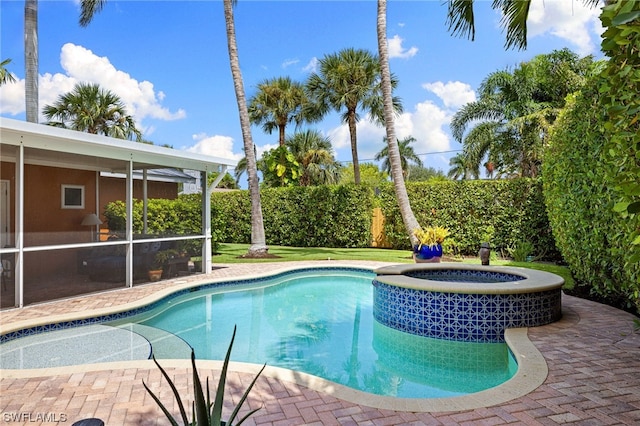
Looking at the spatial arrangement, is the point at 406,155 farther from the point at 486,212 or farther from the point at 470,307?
the point at 470,307

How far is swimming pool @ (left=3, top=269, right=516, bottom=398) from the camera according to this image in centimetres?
503

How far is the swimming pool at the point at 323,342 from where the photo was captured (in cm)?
503

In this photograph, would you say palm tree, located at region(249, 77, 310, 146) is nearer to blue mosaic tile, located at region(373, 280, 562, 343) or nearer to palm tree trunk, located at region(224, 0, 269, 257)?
palm tree trunk, located at region(224, 0, 269, 257)

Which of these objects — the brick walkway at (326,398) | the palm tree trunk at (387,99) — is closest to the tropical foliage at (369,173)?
the palm tree trunk at (387,99)

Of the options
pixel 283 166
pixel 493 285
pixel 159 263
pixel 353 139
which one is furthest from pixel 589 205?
pixel 283 166

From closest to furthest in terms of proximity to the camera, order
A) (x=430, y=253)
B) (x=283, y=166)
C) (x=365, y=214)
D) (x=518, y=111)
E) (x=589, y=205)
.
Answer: (x=589, y=205)
(x=430, y=253)
(x=365, y=214)
(x=518, y=111)
(x=283, y=166)

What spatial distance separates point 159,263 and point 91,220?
1850 mm

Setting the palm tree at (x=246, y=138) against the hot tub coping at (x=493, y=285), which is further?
the palm tree at (x=246, y=138)

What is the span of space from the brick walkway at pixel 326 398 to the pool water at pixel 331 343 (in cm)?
95

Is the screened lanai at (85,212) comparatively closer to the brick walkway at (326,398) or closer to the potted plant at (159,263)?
the potted plant at (159,263)

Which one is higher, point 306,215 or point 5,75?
point 5,75

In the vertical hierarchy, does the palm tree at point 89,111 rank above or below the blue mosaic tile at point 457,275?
above

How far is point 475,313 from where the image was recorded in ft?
20.2

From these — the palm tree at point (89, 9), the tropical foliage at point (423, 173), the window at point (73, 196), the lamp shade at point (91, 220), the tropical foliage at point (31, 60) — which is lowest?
the lamp shade at point (91, 220)
